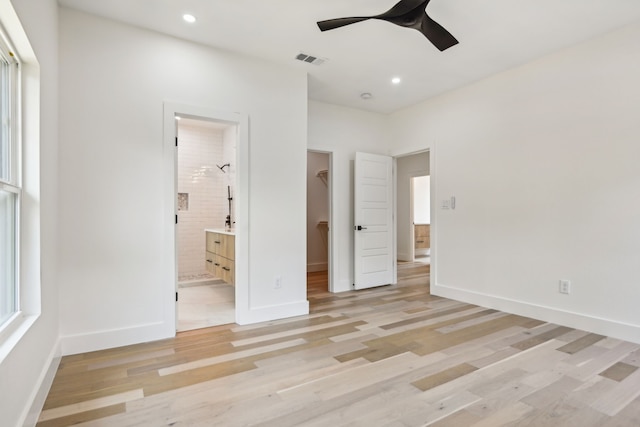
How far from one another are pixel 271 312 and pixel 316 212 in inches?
141

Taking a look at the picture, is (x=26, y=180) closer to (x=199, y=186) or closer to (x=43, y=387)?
(x=43, y=387)

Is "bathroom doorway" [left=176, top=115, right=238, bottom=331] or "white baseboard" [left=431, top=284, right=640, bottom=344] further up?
"bathroom doorway" [left=176, top=115, right=238, bottom=331]

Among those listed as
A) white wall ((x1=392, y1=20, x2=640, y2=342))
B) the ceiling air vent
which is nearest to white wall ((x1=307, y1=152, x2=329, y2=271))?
white wall ((x1=392, y1=20, x2=640, y2=342))

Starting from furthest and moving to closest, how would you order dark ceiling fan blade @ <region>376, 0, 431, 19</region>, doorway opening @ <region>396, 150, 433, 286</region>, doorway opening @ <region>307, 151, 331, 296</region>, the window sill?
1. doorway opening @ <region>396, 150, 433, 286</region>
2. doorway opening @ <region>307, 151, 331, 296</region>
3. dark ceiling fan blade @ <region>376, 0, 431, 19</region>
4. the window sill

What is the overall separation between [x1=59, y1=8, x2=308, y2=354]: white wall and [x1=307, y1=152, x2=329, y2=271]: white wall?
3.32 meters

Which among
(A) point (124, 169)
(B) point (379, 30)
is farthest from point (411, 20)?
(A) point (124, 169)

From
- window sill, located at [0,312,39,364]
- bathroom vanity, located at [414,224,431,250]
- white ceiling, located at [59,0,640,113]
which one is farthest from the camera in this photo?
bathroom vanity, located at [414,224,431,250]

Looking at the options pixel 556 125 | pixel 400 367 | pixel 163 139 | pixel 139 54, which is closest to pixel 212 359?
pixel 400 367

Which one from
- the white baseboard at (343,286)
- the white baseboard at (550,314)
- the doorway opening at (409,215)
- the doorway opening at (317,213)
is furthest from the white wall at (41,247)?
the doorway opening at (409,215)

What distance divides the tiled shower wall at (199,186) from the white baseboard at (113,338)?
10.4ft

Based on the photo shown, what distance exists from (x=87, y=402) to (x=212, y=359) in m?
0.80

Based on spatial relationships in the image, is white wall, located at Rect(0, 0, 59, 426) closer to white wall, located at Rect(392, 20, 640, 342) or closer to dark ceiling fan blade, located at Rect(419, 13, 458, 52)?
dark ceiling fan blade, located at Rect(419, 13, 458, 52)

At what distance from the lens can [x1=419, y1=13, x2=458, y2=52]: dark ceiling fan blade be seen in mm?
2432

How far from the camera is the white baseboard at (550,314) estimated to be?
2953mm
